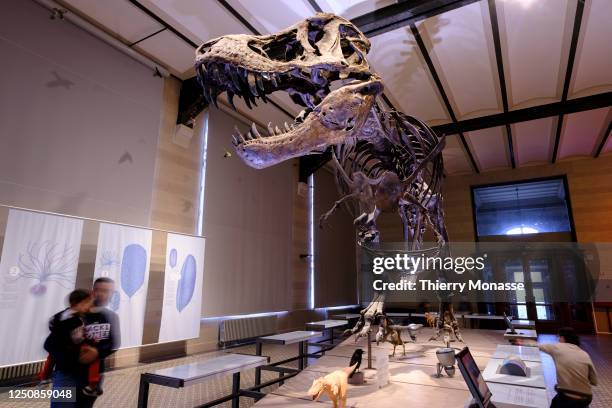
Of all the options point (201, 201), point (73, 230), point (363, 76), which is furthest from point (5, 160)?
point (363, 76)

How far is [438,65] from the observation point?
22.0ft

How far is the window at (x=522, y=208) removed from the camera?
479 inches

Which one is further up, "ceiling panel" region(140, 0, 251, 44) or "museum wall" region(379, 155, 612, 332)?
"ceiling panel" region(140, 0, 251, 44)

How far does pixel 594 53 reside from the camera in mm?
6316

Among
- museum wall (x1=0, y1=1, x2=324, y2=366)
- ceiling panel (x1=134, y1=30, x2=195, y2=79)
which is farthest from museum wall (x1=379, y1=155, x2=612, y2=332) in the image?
ceiling panel (x1=134, y1=30, x2=195, y2=79)

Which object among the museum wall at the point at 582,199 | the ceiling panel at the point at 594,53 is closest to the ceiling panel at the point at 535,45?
the ceiling panel at the point at 594,53

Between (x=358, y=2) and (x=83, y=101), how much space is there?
434 centimetres

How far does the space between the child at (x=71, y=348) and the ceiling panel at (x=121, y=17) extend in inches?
184

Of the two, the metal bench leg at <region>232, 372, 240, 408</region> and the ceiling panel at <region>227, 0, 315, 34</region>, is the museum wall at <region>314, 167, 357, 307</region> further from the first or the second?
the metal bench leg at <region>232, 372, 240, 408</region>

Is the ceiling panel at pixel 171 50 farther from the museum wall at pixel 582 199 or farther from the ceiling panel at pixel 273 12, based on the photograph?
the museum wall at pixel 582 199

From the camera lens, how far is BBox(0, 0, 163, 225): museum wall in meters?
4.64

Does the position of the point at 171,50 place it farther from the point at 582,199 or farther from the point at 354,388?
the point at 582,199

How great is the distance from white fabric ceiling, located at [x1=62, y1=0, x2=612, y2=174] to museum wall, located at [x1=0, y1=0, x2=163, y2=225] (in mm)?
612

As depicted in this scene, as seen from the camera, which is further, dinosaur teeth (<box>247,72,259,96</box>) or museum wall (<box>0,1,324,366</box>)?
museum wall (<box>0,1,324,366</box>)
